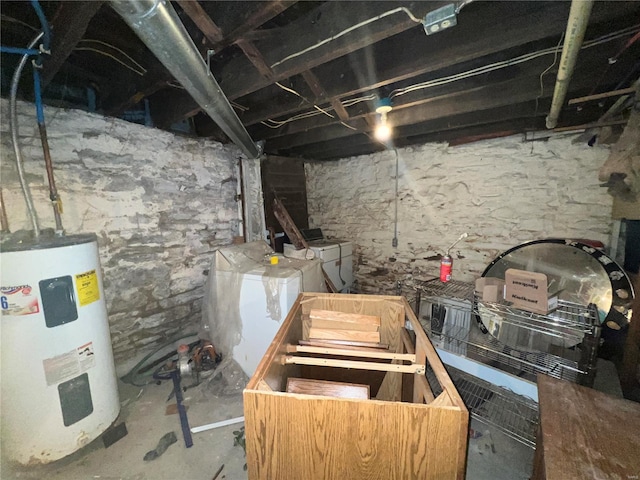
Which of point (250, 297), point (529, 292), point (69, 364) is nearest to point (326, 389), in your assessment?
point (250, 297)

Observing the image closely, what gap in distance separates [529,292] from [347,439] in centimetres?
123

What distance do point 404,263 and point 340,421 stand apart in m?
2.38

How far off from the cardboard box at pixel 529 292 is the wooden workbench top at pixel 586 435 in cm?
39

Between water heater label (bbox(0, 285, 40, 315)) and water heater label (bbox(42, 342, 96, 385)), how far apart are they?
277 mm

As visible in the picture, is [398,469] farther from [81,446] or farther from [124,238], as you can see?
[124,238]

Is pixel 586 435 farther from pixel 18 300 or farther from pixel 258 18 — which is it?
pixel 18 300

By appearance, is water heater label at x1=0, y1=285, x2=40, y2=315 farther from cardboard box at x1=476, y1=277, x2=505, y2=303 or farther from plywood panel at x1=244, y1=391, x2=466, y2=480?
cardboard box at x1=476, y1=277, x2=505, y2=303

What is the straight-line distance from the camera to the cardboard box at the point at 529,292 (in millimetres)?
1234

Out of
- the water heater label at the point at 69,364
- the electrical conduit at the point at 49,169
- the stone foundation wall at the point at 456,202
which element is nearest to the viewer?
the water heater label at the point at 69,364

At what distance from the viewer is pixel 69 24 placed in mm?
1031

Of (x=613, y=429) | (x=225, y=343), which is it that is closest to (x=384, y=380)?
(x=613, y=429)

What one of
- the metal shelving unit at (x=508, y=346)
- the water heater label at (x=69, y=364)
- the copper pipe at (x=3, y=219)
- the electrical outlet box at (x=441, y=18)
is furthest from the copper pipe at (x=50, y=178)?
the metal shelving unit at (x=508, y=346)

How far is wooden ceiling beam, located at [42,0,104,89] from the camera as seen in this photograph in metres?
0.95

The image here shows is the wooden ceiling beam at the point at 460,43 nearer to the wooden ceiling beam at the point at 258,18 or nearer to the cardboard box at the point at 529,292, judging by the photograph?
the wooden ceiling beam at the point at 258,18
